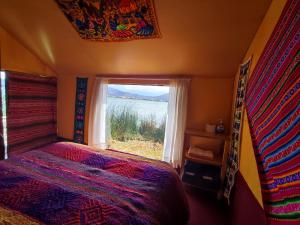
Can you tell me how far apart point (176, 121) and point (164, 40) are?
1.26 m

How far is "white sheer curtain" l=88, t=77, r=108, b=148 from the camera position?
3209mm

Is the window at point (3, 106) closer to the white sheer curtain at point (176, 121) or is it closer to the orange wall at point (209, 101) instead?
the white sheer curtain at point (176, 121)

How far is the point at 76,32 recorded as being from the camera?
2.19 metres

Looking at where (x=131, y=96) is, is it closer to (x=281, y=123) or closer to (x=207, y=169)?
(x=207, y=169)

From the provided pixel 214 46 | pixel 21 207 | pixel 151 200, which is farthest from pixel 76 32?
pixel 151 200

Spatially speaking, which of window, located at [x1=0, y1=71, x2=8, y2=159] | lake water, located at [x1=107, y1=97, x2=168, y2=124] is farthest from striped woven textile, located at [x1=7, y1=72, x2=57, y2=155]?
lake water, located at [x1=107, y1=97, x2=168, y2=124]

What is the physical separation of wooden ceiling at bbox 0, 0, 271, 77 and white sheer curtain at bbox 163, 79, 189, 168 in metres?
0.26

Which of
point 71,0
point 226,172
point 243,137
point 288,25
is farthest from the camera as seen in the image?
point 226,172

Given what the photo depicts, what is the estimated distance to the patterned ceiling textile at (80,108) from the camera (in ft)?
11.3

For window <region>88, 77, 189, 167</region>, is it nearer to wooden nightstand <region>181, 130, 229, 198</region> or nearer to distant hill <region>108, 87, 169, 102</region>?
distant hill <region>108, 87, 169, 102</region>

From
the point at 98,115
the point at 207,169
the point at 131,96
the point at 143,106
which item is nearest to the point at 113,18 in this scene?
the point at 131,96

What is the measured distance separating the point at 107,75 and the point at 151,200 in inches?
100

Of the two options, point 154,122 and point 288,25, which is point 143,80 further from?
point 288,25

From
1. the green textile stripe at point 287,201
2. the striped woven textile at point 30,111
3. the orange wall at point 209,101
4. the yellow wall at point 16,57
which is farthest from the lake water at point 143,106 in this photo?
the green textile stripe at point 287,201
